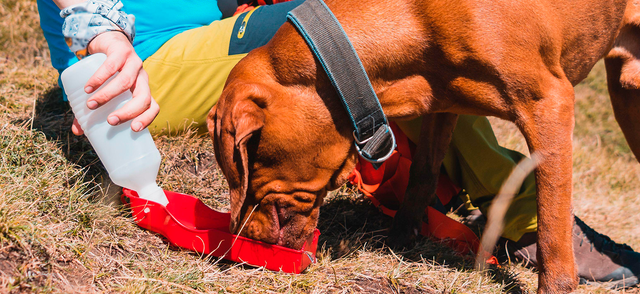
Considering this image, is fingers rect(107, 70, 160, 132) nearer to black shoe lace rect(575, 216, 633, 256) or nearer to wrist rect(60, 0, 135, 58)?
wrist rect(60, 0, 135, 58)

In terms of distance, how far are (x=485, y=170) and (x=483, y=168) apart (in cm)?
2

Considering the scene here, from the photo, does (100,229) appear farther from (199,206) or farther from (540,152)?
(540,152)

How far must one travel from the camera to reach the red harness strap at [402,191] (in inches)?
116

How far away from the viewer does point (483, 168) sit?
9.73 feet

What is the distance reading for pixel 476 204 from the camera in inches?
123

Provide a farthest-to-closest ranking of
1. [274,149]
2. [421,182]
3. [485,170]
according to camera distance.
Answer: [485,170], [421,182], [274,149]

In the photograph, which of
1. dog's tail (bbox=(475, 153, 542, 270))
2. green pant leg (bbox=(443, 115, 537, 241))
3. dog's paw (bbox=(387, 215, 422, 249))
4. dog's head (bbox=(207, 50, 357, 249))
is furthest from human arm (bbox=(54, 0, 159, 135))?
dog's tail (bbox=(475, 153, 542, 270))

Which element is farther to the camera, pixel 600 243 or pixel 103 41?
pixel 600 243

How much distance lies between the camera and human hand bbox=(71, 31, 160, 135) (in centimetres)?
206

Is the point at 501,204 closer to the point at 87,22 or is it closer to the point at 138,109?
the point at 138,109

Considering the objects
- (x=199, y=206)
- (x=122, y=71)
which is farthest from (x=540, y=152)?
(x=122, y=71)

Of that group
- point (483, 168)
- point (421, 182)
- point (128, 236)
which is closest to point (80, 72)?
point (128, 236)

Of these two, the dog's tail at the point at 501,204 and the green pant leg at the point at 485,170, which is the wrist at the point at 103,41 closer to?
the green pant leg at the point at 485,170

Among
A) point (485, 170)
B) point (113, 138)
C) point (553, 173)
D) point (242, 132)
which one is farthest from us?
point (485, 170)
